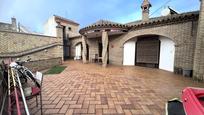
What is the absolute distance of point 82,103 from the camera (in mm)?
2613

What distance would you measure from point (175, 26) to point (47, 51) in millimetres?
9782

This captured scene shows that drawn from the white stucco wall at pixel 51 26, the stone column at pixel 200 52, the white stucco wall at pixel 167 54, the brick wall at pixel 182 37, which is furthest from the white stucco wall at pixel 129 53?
the white stucco wall at pixel 51 26

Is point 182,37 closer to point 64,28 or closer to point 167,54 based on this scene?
point 167,54

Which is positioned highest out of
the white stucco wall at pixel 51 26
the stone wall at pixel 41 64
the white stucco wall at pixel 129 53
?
the white stucco wall at pixel 51 26

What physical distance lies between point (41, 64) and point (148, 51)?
6833 mm

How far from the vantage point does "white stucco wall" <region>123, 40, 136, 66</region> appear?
8414 millimetres

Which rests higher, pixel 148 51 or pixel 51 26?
pixel 51 26

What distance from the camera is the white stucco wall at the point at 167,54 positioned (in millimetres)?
6375

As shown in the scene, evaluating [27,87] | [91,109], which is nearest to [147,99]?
[91,109]

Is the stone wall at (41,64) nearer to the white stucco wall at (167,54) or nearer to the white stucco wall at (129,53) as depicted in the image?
the white stucco wall at (129,53)

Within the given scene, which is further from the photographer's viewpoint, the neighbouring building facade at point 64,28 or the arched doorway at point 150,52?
the neighbouring building facade at point 64,28

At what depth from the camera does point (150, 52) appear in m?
7.71

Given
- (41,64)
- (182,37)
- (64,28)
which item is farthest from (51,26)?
(182,37)

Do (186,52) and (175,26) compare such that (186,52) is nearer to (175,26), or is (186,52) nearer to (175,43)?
(175,43)
